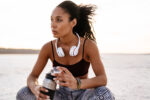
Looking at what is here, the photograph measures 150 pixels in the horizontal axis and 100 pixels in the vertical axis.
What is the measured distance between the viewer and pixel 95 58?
7.34 ft

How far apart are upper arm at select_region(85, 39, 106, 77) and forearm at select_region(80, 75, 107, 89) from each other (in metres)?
0.08

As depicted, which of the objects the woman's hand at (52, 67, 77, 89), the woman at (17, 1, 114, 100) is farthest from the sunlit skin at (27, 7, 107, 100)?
the woman's hand at (52, 67, 77, 89)

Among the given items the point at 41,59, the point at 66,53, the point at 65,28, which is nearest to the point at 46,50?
the point at 41,59

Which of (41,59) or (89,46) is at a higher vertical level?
(89,46)

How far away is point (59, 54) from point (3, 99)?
1871 mm

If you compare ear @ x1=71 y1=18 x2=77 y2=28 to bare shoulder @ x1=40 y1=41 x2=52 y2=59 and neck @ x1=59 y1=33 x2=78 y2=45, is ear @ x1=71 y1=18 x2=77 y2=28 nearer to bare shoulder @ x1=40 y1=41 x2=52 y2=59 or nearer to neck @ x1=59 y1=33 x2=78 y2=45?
neck @ x1=59 y1=33 x2=78 y2=45

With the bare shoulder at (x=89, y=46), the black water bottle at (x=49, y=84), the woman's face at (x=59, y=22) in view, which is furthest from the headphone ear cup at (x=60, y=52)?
the black water bottle at (x=49, y=84)

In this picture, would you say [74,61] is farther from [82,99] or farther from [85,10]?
[85,10]

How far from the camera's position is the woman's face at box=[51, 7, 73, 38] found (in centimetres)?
222

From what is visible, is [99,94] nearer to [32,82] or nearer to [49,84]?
[49,84]

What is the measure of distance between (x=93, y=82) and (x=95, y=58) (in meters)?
0.27

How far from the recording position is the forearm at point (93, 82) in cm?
200

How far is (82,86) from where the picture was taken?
1972 mm

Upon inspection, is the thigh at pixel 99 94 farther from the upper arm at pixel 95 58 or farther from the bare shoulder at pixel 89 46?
the bare shoulder at pixel 89 46
